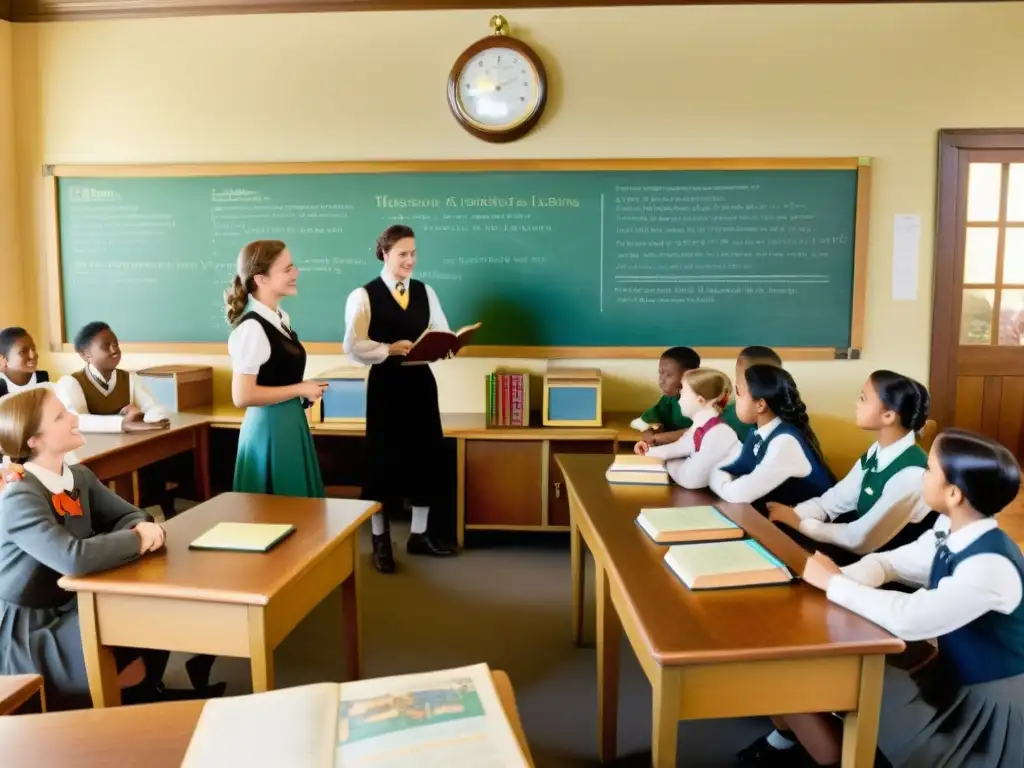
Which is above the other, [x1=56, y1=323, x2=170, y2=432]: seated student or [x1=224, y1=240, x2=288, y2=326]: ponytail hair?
[x1=224, y1=240, x2=288, y2=326]: ponytail hair

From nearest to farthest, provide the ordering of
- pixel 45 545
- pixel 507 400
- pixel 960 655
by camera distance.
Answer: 1. pixel 960 655
2. pixel 45 545
3. pixel 507 400

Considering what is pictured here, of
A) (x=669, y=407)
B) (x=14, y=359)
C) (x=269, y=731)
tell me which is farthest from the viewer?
(x=669, y=407)

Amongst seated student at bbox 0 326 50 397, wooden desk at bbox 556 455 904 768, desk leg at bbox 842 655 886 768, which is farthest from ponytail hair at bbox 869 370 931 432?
seated student at bbox 0 326 50 397

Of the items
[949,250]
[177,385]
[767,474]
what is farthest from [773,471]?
[177,385]

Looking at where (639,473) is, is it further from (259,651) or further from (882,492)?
(259,651)

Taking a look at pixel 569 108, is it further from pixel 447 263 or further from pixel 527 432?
pixel 527 432

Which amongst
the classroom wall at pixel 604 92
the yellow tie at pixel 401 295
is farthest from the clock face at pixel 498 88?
the yellow tie at pixel 401 295

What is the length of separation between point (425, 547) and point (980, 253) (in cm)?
318

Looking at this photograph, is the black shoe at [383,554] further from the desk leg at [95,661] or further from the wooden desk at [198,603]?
the desk leg at [95,661]

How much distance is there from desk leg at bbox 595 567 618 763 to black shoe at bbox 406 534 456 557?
5.54 ft

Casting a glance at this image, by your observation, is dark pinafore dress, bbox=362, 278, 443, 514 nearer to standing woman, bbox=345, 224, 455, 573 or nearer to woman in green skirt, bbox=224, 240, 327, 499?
standing woman, bbox=345, 224, 455, 573

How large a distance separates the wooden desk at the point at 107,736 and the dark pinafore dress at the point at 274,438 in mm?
1435

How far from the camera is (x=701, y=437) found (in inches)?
92.9

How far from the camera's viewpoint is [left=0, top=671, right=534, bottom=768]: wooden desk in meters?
0.98
